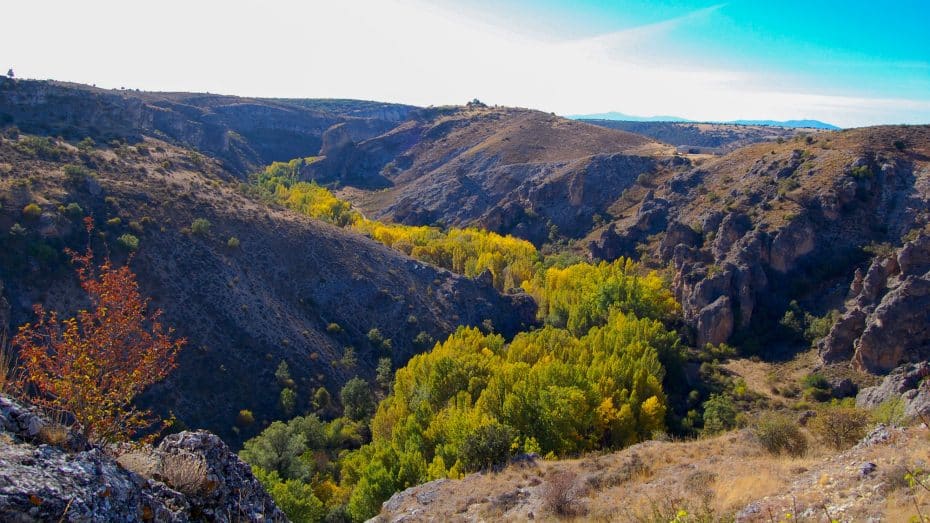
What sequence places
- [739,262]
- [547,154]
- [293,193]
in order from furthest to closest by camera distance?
1. [547,154]
2. [293,193]
3. [739,262]

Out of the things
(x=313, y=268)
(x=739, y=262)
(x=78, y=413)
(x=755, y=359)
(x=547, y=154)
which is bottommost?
(x=755, y=359)

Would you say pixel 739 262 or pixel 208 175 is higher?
pixel 208 175

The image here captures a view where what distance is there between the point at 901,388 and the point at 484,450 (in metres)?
26.2

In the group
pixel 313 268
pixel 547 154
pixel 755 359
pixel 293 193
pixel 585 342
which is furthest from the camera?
pixel 547 154

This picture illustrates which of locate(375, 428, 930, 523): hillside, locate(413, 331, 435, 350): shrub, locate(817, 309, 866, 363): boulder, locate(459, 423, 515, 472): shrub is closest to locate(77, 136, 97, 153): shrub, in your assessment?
locate(413, 331, 435, 350): shrub

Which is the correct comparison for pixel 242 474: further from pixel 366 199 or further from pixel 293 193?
pixel 366 199

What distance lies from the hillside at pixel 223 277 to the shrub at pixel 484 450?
2323 cm

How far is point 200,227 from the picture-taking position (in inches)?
2160

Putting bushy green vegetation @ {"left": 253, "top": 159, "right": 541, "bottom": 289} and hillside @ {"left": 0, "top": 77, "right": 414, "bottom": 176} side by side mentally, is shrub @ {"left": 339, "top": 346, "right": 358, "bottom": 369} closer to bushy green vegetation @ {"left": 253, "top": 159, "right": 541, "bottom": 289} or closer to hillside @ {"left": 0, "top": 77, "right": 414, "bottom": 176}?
bushy green vegetation @ {"left": 253, "top": 159, "right": 541, "bottom": 289}

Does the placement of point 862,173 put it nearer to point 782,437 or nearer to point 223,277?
point 782,437

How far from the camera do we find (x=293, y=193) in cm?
10956

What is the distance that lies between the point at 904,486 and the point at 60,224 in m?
57.2

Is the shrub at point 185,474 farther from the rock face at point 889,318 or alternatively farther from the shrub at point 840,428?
the rock face at point 889,318

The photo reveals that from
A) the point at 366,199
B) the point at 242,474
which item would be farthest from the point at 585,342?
the point at 366,199
